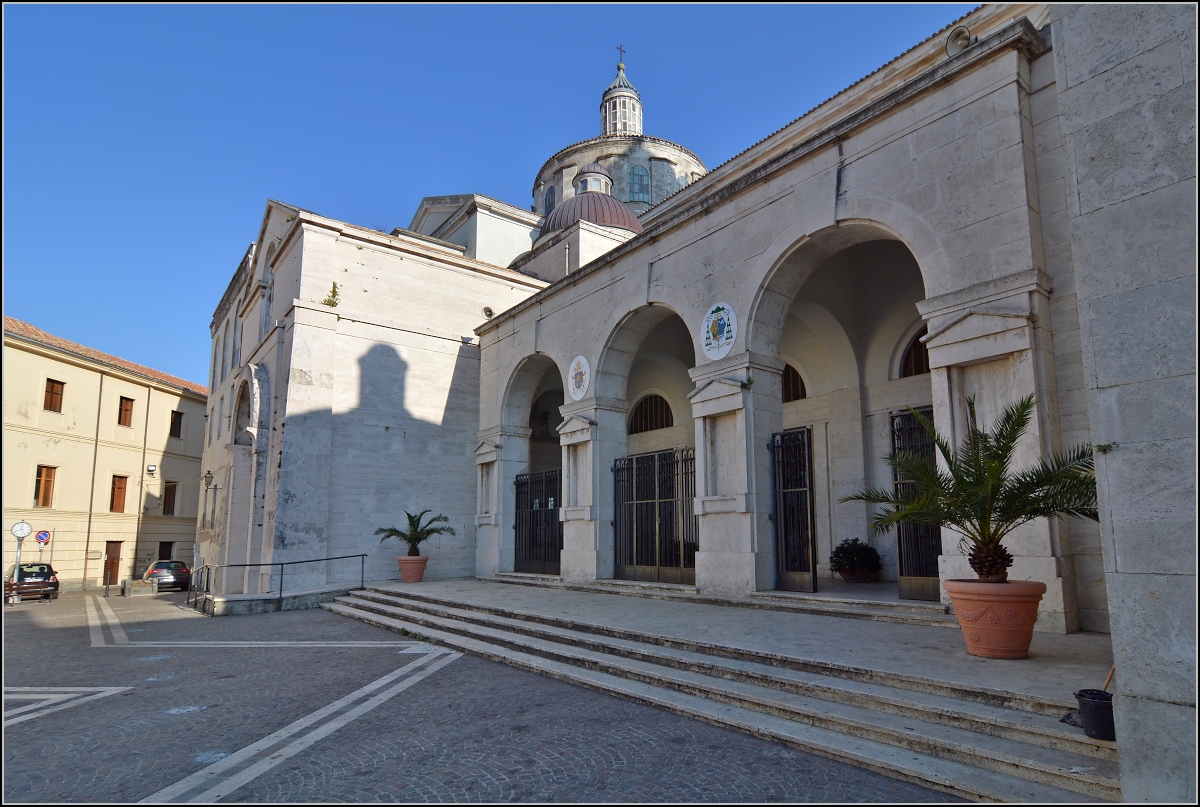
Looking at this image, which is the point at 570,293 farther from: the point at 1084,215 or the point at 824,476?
the point at 1084,215

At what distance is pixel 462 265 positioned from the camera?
18969 millimetres

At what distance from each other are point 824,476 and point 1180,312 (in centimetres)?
938

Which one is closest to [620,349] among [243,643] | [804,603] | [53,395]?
[804,603]

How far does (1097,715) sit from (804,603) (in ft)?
16.6

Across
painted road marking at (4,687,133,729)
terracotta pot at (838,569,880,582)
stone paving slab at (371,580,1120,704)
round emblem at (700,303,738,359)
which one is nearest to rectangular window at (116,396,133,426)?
stone paving slab at (371,580,1120,704)

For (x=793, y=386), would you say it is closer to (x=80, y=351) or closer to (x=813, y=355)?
(x=813, y=355)

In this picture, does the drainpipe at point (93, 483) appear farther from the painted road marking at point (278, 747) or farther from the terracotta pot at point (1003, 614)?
the terracotta pot at point (1003, 614)

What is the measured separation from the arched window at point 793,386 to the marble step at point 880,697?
25.0 feet

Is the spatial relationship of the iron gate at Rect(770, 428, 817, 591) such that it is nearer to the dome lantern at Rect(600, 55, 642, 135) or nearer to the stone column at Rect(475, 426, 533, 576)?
the stone column at Rect(475, 426, 533, 576)

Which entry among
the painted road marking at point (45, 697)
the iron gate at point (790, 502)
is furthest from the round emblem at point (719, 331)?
the painted road marking at point (45, 697)

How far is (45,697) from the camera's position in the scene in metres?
6.76

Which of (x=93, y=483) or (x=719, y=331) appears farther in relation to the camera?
(x=93, y=483)

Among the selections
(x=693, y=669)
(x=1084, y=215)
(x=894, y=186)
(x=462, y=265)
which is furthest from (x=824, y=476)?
(x=462, y=265)

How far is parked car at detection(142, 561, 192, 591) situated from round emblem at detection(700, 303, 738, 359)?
889 inches
